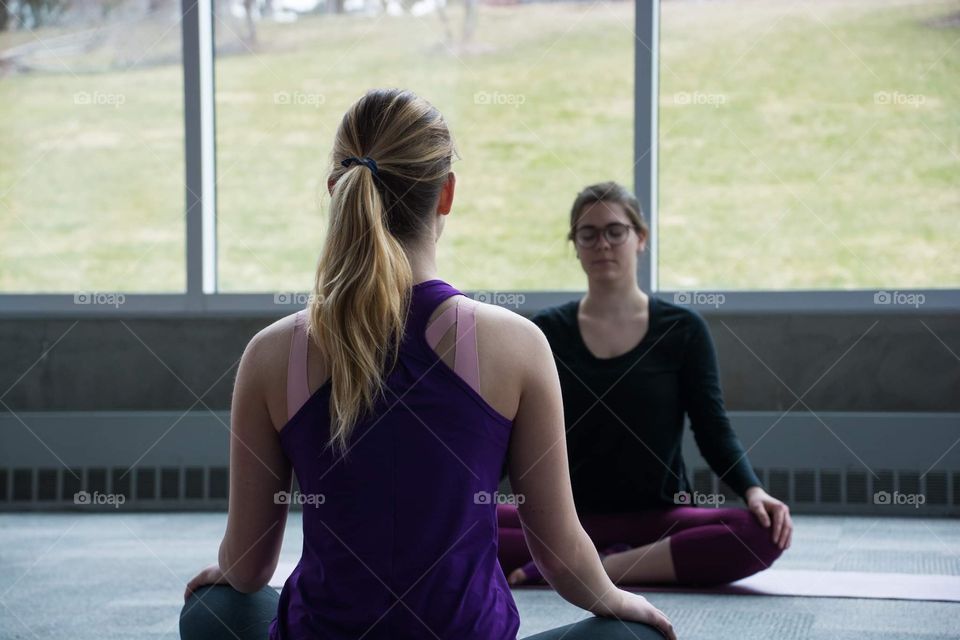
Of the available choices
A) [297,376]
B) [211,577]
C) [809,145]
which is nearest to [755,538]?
[211,577]

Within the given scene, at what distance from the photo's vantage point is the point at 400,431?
1.13m

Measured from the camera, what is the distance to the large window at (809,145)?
4148 mm

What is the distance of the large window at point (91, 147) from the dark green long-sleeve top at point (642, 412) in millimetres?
2208

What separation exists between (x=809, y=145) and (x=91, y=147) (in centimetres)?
275

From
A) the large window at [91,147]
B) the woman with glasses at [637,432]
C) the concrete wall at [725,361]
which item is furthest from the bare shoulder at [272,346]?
the large window at [91,147]

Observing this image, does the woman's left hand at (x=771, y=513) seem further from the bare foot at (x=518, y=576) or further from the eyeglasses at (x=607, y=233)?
the eyeglasses at (x=607, y=233)

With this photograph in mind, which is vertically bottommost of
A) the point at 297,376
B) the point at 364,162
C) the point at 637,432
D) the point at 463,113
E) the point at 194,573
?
the point at 194,573

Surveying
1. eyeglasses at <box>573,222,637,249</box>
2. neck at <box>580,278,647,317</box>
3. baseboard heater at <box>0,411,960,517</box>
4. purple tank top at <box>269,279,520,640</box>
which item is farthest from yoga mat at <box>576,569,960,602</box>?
purple tank top at <box>269,279,520,640</box>

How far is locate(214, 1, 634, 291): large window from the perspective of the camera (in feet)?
14.3

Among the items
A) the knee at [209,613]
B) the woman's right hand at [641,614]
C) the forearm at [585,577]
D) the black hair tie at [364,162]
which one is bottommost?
the knee at [209,613]

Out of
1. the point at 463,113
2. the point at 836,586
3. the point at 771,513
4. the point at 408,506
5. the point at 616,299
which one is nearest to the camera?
the point at 408,506

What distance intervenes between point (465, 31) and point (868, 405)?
2.02m

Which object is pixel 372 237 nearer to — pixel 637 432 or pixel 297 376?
pixel 297 376

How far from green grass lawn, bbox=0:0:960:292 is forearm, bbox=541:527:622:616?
3129 mm
